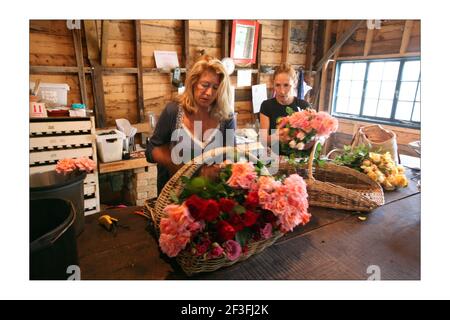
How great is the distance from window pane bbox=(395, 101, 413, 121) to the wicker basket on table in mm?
2743

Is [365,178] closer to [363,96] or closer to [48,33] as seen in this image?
[48,33]

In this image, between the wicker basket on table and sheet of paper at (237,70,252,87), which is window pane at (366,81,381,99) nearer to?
sheet of paper at (237,70,252,87)

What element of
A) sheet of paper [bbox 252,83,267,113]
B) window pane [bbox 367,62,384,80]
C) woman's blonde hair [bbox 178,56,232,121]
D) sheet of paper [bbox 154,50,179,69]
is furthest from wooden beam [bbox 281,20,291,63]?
woman's blonde hair [bbox 178,56,232,121]

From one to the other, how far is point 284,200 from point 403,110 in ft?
9.47

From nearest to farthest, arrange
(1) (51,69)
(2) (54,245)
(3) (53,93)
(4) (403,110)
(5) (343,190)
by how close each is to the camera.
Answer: (2) (54,245) < (5) (343,190) < (3) (53,93) < (1) (51,69) < (4) (403,110)

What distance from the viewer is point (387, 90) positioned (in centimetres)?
304

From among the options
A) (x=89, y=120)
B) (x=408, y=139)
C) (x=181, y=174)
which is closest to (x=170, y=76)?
(x=89, y=120)

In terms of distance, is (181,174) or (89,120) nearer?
(181,174)

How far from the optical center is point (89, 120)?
6.01 feet

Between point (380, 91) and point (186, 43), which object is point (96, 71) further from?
point (380, 91)

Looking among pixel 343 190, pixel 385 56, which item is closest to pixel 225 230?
pixel 343 190

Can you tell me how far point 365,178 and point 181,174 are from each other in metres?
0.84

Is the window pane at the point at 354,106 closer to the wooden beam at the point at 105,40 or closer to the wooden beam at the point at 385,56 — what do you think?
the wooden beam at the point at 385,56

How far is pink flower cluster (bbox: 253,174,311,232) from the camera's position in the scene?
665 millimetres
